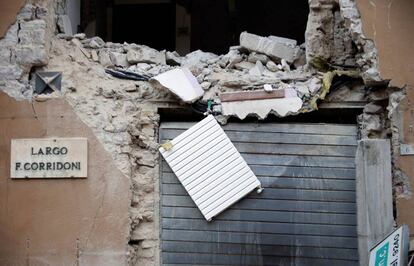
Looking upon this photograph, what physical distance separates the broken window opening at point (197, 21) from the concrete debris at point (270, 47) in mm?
3162

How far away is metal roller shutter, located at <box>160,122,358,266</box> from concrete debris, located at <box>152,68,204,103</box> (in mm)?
486

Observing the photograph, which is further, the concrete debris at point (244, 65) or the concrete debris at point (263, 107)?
the concrete debris at point (244, 65)

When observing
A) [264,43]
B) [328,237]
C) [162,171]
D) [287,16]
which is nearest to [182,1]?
[287,16]

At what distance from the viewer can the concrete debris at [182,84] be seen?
6.05 meters

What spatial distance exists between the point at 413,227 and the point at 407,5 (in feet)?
7.24

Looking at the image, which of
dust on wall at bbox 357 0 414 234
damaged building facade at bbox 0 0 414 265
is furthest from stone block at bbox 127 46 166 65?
dust on wall at bbox 357 0 414 234

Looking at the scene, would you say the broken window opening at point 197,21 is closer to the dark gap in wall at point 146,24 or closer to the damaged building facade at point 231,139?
the dark gap in wall at point 146,24

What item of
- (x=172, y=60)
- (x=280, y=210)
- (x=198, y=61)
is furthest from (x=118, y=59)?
(x=280, y=210)

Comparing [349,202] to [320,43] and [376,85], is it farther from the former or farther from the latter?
[320,43]

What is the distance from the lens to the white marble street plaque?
19.6ft

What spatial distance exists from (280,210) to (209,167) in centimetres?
85

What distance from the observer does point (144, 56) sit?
21.4 ft

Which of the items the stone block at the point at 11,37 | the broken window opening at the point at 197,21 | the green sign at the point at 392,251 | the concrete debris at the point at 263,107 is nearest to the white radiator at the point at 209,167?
the concrete debris at the point at 263,107

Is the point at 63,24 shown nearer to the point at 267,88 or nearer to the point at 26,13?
the point at 26,13
